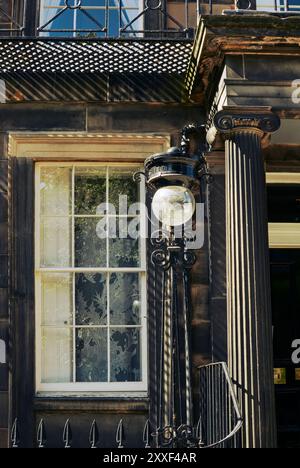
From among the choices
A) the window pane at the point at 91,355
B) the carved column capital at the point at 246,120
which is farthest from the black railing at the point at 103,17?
the window pane at the point at 91,355

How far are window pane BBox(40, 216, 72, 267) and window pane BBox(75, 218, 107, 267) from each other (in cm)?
9

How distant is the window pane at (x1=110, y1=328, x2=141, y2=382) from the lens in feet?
26.1

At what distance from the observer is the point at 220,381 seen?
6.96 metres

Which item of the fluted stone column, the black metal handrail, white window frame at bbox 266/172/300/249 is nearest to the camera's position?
the black metal handrail

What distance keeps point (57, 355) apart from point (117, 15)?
365cm

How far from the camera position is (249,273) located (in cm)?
673

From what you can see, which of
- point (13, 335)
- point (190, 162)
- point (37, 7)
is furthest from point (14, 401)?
point (37, 7)

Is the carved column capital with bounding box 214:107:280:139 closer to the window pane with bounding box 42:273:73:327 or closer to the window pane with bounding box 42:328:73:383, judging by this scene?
the window pane with bounding box 42:273:73:327

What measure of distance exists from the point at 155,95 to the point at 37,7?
1.60 meters

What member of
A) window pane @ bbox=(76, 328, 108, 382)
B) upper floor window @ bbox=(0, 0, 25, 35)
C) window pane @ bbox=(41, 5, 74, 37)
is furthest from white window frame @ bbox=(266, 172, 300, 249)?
upper floor window @ bbox=(0, 0, 25, 35)

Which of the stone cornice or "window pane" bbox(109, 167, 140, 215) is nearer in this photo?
the stone cornice

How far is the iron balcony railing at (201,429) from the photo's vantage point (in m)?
6.52

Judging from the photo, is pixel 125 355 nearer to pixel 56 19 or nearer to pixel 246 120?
pixel 246 120
